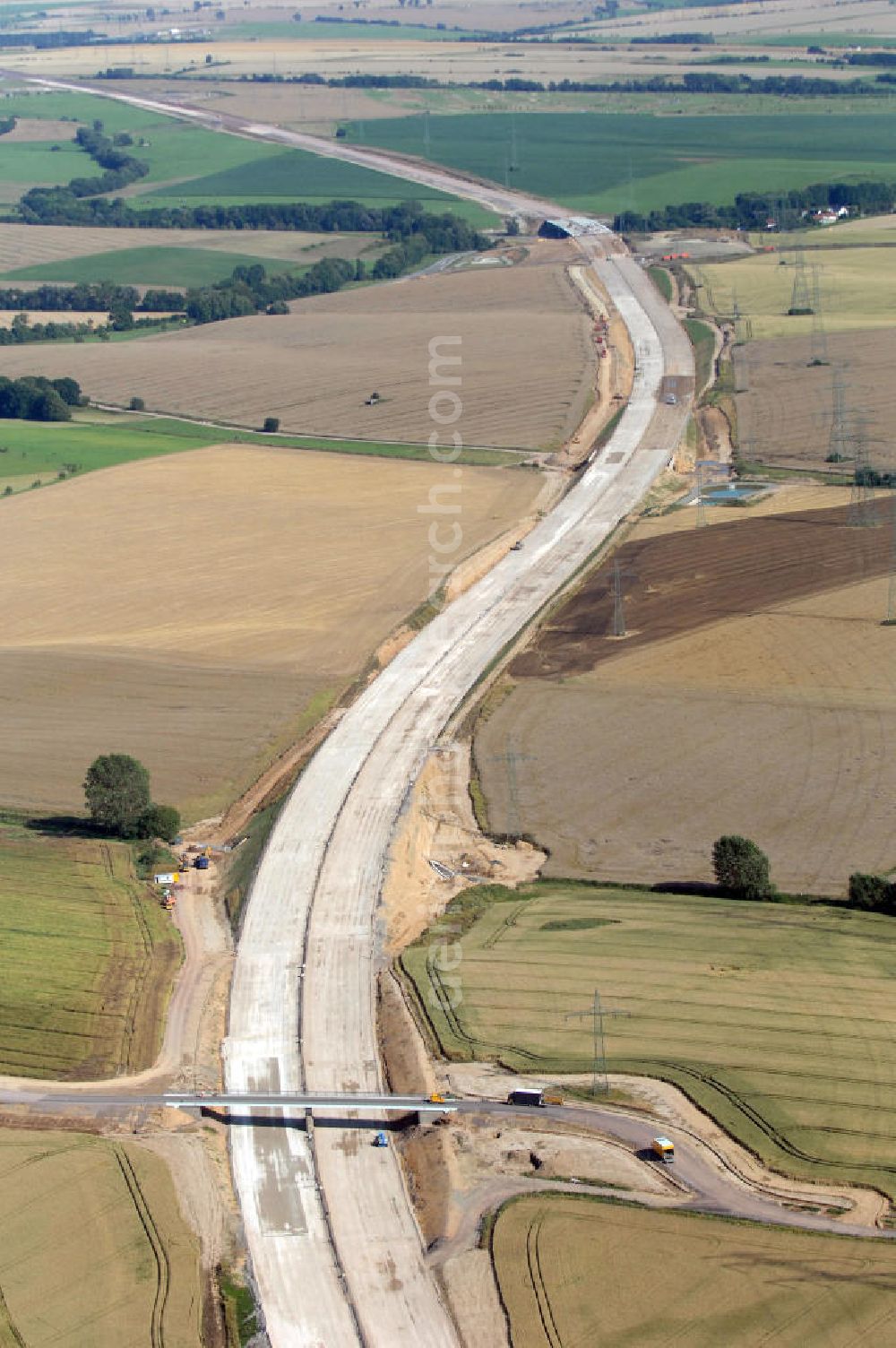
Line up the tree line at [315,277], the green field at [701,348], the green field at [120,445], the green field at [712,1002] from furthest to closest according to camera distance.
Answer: the tree line at [315,277]
the green field at [701,348]
the green field at [120,445]
the green field at [712,1002]

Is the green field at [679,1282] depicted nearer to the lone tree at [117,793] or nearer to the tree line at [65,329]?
the lone tree at [117,793]

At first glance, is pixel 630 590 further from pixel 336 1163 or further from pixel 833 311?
pixel 833 311

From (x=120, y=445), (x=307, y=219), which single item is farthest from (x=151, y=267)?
(x=120, y=445)

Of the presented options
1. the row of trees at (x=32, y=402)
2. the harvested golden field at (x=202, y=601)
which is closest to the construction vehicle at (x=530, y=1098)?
the harvested golden field at (x=202, y=601)

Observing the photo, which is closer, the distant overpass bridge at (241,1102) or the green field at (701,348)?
the distant overpass bridge at (241,1102)

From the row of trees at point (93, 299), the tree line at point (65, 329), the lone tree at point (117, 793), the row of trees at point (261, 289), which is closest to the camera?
the lone tree at point (117, 793)

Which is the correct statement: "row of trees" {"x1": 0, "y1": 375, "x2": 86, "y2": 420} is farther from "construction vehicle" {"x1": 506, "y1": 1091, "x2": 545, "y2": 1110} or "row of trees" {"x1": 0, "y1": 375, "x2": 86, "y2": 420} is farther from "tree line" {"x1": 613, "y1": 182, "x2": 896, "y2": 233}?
"construction vehicle" {"x1": 506, "y1": 1091, "x2": 545, "y2": 1110}

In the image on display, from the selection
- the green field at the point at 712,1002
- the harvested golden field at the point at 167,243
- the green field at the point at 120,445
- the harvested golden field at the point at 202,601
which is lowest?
the green field at the point at 712,1002

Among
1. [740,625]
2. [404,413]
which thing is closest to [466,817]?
[740,625]
